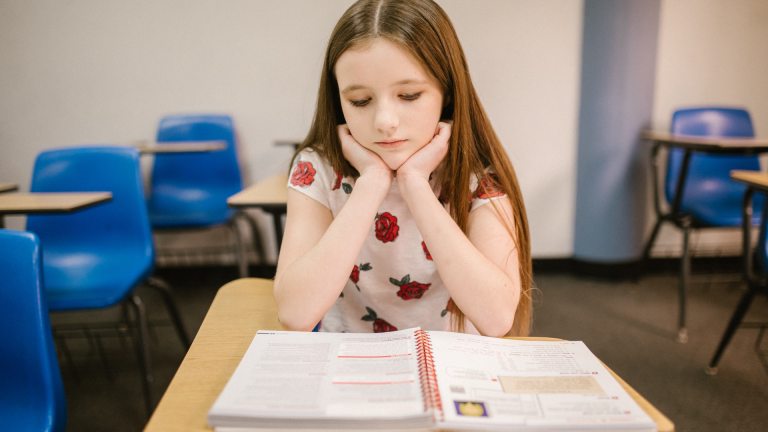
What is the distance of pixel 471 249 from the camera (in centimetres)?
73

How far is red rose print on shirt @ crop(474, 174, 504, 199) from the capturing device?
851mm

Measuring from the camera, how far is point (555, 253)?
9.70 ft

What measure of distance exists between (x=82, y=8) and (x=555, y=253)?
10.8 feet

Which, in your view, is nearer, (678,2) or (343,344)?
(343,344)

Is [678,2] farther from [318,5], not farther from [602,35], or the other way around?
[318,5]

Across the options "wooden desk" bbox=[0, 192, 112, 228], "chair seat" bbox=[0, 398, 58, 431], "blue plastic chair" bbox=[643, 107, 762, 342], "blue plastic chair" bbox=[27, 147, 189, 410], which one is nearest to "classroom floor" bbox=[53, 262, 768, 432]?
"blue plastic chair" bbox=[643, 107, 762, 342]

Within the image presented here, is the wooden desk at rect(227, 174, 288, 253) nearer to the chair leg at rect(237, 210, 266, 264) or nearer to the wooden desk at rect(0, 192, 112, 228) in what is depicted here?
the wooden desk at rect(0, 192, 112, 228)

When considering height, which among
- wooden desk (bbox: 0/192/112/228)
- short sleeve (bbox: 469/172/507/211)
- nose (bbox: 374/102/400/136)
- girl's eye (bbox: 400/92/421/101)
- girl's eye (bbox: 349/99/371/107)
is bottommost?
wooden desk (bbox: 0/192/112/228)

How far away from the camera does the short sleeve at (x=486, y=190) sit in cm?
85

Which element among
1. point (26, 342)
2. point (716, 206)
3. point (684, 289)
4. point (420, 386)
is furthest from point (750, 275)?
point (26, 342)

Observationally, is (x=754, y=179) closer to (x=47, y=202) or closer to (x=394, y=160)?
(x=394, y=160)

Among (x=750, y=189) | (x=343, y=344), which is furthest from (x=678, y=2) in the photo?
(x=343, y=344)

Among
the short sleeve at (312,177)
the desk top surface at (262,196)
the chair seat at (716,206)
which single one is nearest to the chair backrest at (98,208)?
the desk top surface at (262,196)

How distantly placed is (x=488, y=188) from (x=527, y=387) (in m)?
0.43
